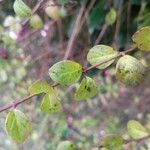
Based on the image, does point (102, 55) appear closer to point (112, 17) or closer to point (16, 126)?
point (16, 126)

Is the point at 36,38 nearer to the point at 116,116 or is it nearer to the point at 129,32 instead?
the point at 129,32

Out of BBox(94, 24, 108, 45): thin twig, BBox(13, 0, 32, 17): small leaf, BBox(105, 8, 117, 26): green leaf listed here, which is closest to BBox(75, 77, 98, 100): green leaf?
BBox(13, 0, 32, 17): small leaf

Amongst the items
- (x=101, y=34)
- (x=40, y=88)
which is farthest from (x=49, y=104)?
(x=101, y=34)

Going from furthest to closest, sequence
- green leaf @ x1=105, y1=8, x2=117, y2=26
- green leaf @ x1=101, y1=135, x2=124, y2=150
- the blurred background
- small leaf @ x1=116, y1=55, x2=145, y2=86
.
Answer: the blurred background < green leaf @ x1=105, y1=8, x2=117, y2=26 < green leaf @ x1=101, y1=135, x2=124, y2=150 < small leaf @ x1=116, y1=55, x2=145, y2=86

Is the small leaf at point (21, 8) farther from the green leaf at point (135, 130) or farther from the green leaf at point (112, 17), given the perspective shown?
the green leaf at point (112, 17)

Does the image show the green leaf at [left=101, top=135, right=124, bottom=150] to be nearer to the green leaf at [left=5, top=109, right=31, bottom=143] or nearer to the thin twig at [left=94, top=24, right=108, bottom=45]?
the green leaf at [left=5, top=109, right=31, bottom=143]

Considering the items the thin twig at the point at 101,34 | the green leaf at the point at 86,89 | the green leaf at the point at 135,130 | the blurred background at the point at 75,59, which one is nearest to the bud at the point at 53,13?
the blurred background at the point at 75,59
